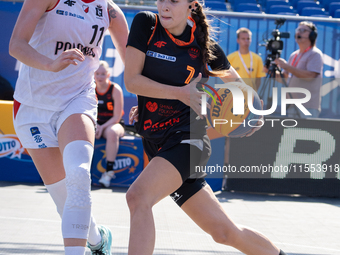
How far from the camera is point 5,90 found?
305 inches

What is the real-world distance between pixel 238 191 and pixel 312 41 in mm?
Result: 2731

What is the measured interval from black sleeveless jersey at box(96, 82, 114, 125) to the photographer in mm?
2783

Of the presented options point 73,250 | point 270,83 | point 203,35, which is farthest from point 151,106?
point 270,83

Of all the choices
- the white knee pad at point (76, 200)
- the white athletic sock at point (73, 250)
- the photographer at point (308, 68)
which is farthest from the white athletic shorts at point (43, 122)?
the photographer at point (308, 68)

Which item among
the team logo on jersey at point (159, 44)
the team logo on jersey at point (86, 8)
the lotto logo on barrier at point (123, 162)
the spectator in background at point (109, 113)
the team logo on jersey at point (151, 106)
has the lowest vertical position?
the lotto logo on barrier at point (123, 162)

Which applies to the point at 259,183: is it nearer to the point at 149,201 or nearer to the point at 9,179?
the point at 9,179

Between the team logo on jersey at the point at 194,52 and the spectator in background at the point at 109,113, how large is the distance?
3856 millimetres

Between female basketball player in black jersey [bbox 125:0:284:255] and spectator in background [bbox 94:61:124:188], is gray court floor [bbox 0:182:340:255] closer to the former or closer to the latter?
spectator in background [bbox 94:61:124:188]

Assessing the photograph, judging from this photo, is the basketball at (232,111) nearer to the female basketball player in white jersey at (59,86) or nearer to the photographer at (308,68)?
the female basketball player in white jersey at (59,86)

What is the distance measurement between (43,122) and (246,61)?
544 centimetres

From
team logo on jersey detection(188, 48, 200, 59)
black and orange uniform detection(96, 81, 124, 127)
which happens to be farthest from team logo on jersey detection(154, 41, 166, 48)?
black and orange uniform detection(96, 81, 124, 127)

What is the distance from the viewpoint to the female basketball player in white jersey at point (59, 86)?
219cm

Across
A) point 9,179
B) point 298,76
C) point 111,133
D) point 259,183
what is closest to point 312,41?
point 298,76

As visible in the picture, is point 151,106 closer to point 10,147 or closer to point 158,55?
point 158,55
